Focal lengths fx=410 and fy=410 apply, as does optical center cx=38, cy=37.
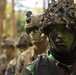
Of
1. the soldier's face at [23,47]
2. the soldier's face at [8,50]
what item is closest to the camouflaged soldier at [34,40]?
the soldier's face at [23,47]

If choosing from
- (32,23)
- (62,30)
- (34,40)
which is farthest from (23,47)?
(62,30)

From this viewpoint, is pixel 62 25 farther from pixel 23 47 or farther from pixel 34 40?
pixel 23 47

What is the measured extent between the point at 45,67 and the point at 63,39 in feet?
0.99

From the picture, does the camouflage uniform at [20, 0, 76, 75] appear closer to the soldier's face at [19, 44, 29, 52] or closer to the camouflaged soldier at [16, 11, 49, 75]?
the camouflaged soldier at [16, 11, 49, 75]

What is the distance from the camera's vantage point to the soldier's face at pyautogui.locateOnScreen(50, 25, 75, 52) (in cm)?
366

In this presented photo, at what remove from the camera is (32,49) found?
7.37 m

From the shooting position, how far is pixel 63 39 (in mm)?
3664

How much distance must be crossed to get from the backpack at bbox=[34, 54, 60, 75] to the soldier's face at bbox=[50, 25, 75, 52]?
162mm

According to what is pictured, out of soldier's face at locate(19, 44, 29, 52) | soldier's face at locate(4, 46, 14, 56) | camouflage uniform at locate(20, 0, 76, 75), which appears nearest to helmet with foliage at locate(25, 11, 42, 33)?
soldier's face at locate(19, 44, 29, 52)

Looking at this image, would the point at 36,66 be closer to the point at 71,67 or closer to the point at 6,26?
the point at 71,67

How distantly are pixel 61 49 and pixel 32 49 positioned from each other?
146 inches

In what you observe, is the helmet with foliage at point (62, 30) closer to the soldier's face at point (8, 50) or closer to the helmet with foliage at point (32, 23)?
the helmet with foliage at point (32, 23)

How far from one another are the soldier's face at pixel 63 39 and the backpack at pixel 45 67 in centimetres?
16

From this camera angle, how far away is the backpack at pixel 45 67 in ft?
12.1
